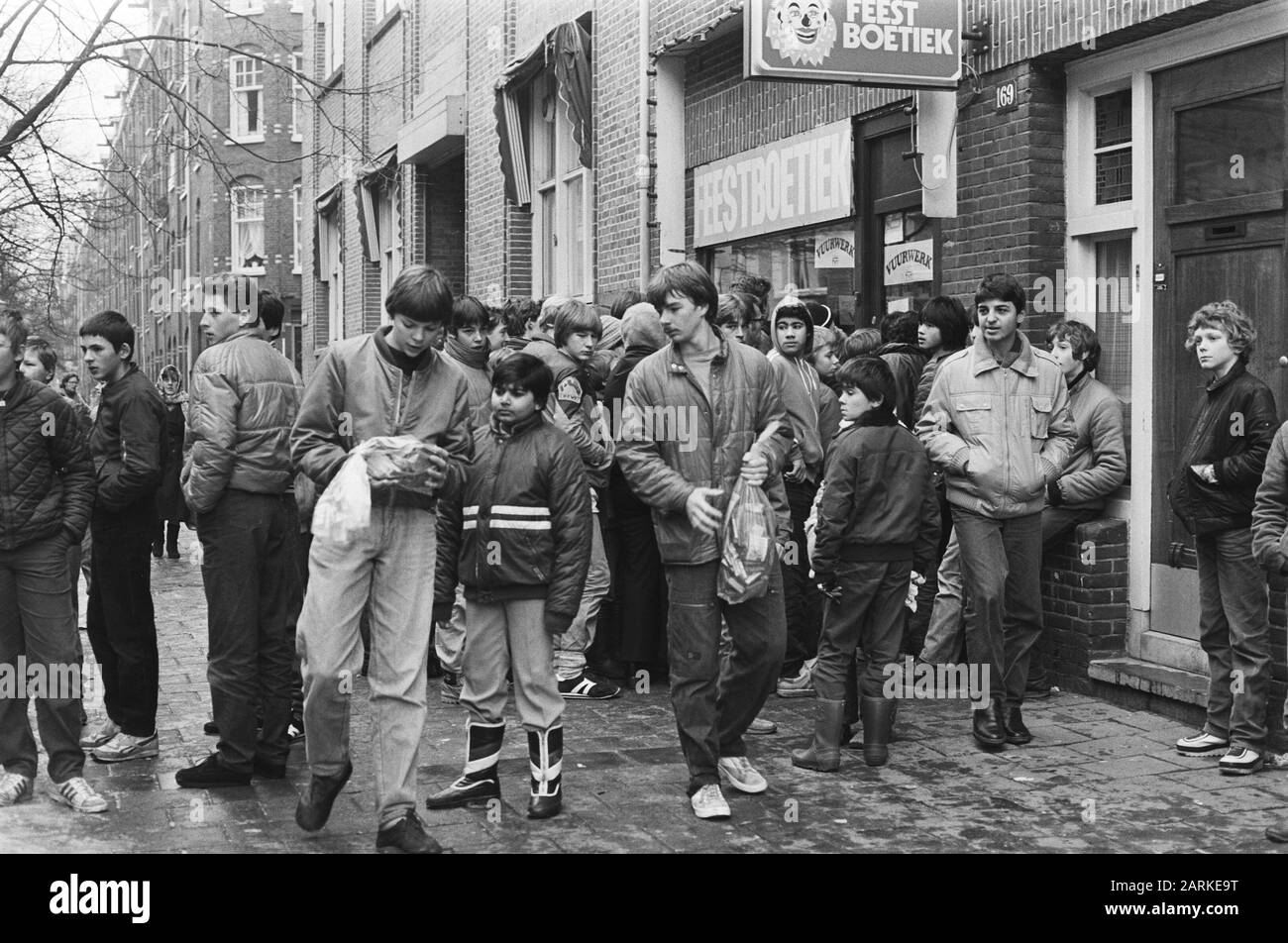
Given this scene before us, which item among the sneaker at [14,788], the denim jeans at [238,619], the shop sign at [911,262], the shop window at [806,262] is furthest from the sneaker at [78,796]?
the shop window at [806,262]

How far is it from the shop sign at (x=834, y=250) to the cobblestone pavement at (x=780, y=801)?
411 cm

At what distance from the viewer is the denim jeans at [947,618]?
7.95m

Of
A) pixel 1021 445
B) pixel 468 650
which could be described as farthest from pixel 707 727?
pixel 1021 445

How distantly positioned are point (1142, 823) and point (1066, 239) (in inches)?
151

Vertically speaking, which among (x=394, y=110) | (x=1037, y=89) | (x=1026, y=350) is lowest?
(x=1026, y=350)

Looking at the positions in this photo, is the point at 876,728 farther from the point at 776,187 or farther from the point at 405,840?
the point at 776,187

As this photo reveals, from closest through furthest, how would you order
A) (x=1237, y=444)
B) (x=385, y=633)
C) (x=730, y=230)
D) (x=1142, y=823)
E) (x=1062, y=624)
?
(x=385, y=633) → (x=1142, y=823) → (x=1237, y=444) → (x=1062, y=624) → (x=730, y=230)

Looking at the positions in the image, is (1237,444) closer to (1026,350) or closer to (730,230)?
(1026,350)

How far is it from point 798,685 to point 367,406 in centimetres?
375

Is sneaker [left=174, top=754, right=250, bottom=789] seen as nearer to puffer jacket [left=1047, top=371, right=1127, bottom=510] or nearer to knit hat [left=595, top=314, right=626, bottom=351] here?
knit hat [left=595, top=314, right=626, bottom=351]

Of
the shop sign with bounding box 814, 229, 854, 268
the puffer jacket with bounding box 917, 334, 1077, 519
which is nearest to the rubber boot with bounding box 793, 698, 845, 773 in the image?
the puffer jacket with bounding box 917, 334, 1077, 519

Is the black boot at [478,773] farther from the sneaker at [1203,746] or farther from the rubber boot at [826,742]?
the sneaker at [1203,746]

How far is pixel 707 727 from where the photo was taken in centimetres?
601

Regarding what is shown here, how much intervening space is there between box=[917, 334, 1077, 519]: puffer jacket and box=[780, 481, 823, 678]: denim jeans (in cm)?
128
